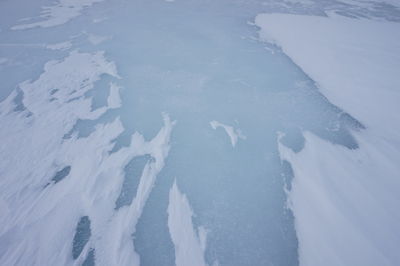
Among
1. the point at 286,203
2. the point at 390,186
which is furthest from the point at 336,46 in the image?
the point at 286,203

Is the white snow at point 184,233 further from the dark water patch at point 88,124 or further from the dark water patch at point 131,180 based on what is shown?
the dark water patch at point 88,124

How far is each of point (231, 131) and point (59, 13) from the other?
265 inches

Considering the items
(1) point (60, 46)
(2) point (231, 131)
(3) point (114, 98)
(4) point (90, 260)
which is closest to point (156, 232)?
(4) point (90, 260)

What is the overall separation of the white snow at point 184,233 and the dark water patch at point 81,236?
752 mm

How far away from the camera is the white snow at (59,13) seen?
6621 millimetres

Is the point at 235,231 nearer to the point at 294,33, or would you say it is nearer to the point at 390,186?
the point at 390,186

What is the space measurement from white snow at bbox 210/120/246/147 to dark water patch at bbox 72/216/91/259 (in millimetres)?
1829

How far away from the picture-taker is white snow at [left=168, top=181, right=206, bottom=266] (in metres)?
2.23

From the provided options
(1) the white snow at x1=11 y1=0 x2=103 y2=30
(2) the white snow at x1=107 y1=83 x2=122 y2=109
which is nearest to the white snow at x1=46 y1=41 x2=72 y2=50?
(1) the white snow at x1=11 y1=0 x2=103 y2=30

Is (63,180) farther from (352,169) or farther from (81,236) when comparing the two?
(352,169)

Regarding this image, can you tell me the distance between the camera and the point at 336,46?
5242mm

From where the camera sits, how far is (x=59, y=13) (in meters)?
7.34

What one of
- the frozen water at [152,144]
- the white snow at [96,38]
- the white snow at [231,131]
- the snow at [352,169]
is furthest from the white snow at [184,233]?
the white snow at [96,38]

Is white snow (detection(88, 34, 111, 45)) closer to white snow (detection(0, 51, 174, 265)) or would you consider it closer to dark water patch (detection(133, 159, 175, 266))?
white snow (detection(0, 51, 174, 265))
